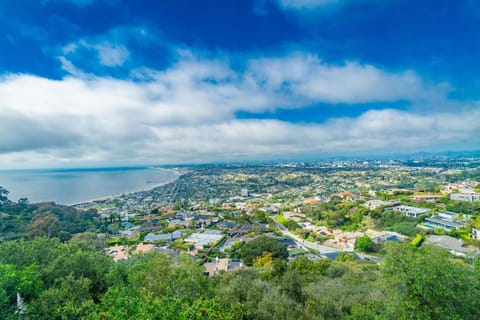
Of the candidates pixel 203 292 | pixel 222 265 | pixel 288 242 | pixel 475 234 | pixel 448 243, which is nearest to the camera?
pixel 203 292

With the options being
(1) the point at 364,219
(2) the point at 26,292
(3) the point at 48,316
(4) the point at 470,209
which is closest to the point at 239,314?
(3) the point at 48,316

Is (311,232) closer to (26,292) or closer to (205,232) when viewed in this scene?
(205,232)

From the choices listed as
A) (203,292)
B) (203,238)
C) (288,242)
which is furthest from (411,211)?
(203,292)

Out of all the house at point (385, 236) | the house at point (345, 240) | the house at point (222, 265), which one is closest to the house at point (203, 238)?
the house at point (222, 265)

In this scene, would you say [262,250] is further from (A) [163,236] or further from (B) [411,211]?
(B) [411,211]

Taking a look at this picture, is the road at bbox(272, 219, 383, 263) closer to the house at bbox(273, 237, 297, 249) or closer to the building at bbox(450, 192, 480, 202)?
the house at bbox(273, 237, 297, 249)
